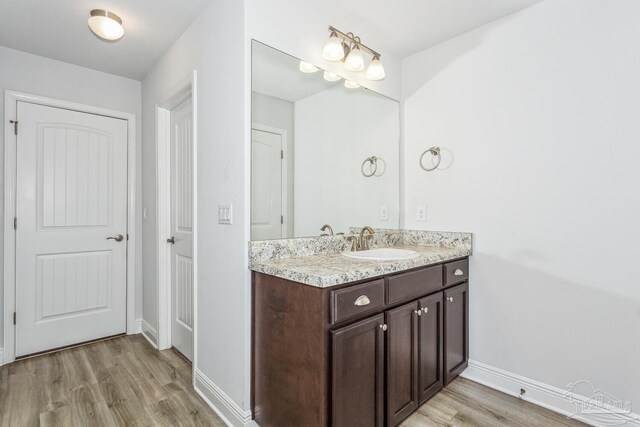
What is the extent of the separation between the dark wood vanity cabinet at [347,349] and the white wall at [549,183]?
534mm

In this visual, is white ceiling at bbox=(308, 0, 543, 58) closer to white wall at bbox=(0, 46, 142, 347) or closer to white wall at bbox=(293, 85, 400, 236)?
white wall at bbox=(293, 85, 400, 236)

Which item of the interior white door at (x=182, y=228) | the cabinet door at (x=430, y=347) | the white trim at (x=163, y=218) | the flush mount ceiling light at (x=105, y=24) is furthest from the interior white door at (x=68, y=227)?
the cabinet door at (x=430, y=347)

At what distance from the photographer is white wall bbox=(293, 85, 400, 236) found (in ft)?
6.65

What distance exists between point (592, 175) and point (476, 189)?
611 millimetres

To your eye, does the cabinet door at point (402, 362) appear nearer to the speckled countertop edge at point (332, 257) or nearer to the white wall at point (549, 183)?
the speckled countertop edge at point (332, 257)

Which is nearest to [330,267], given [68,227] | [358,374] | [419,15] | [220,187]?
[358,374]

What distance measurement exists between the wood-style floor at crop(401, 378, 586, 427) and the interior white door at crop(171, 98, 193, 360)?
1.70 metres

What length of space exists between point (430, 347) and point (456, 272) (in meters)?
0.52

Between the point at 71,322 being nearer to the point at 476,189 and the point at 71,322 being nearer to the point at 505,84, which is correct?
the point at 476,189

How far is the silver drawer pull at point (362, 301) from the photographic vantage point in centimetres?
139

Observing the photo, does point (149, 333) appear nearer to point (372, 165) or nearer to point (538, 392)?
point (372, 165)

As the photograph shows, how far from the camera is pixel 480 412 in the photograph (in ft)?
5.98

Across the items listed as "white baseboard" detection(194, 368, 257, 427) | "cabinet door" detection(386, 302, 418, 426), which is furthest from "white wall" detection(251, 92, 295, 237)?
"white baseboard" detection(194, 368, 257, 427)

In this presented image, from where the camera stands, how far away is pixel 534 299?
1.94 m
